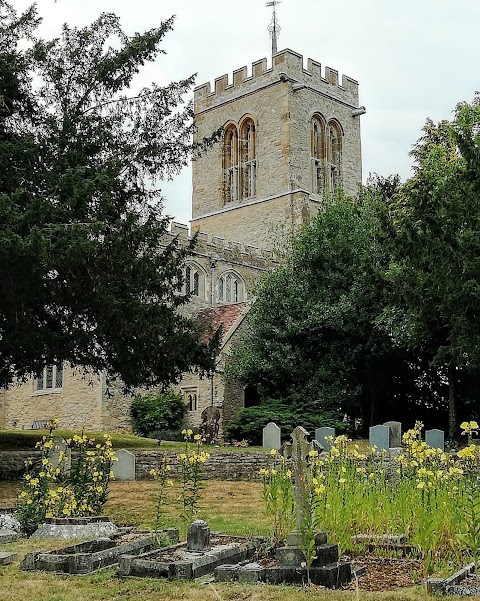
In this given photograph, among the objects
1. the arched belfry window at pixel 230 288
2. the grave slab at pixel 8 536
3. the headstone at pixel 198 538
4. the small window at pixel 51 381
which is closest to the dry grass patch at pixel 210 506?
the grave slab at pixel 8 536

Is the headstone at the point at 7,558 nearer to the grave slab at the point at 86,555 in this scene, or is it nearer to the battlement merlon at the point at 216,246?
the grave slab at the point at 86,555

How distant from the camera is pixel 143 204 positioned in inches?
747

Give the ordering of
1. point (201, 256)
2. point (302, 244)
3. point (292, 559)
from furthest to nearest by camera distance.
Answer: point (201, 256) < point (302, 244) < point (292, 559)

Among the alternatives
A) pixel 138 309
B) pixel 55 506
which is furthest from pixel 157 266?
pixel 55 506

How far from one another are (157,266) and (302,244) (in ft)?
36.3

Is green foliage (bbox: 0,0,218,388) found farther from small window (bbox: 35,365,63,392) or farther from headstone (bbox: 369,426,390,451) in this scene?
small window (bbox: 35,365,63,392)

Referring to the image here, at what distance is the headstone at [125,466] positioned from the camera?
16.9 meters

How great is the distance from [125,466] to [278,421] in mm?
8141

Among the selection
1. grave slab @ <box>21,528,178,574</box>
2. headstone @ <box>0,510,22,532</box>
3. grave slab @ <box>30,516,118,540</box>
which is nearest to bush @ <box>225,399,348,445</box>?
headstone @ <box>0,510,22,532</box>

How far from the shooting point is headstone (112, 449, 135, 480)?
55.5 ft

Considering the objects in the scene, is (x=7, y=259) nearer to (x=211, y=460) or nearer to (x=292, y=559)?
(x=211, y=460)

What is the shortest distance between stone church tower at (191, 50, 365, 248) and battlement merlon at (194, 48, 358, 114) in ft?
0.18

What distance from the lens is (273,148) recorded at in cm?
4566

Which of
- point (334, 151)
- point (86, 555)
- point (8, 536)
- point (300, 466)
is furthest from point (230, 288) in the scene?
point (86, 555)
